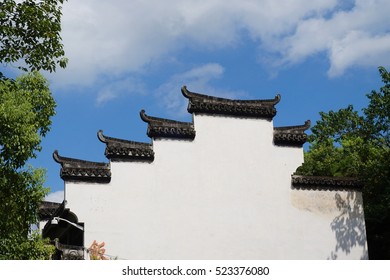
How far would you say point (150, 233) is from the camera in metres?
16.6

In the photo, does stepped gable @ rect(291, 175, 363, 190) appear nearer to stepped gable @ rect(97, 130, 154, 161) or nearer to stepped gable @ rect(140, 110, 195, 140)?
stepped gable @ rect(140, 110, 195, 140)

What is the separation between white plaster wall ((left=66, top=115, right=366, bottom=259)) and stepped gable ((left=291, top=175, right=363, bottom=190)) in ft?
0.62

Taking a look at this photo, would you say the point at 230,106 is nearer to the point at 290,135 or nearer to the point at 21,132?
the point at 290,135

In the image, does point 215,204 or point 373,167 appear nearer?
point 215,204

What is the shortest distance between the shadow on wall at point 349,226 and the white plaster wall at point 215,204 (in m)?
0.04

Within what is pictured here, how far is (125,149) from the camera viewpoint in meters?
16.8

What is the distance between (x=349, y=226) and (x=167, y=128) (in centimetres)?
643

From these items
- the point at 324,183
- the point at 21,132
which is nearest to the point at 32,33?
the point at 21,132

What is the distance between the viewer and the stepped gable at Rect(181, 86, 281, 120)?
17922 millimetres

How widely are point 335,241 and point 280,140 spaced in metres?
3.53

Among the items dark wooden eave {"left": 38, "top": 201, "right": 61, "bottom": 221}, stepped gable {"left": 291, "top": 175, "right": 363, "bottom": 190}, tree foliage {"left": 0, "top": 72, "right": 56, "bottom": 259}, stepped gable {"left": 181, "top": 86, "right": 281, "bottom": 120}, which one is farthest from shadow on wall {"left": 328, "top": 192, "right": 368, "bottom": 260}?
dark wooden eave {"left": 38, "top": 201, "right": 61, "bottom": 221}

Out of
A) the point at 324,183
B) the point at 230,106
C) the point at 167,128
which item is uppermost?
the point at 230,106

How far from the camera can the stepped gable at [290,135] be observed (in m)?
18.5
